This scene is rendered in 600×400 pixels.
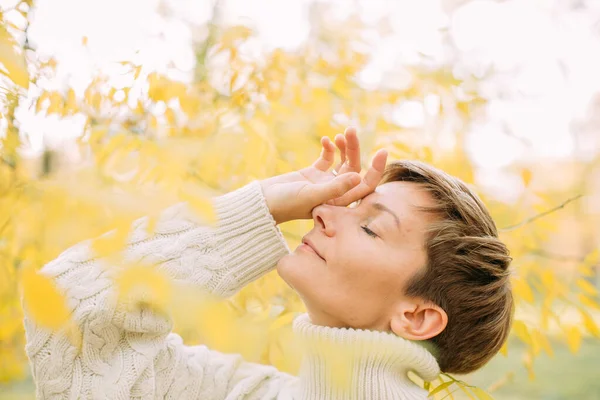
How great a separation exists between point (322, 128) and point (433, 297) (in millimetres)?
619

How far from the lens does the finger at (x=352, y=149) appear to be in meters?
1.46

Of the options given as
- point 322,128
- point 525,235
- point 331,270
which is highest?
point 322,128

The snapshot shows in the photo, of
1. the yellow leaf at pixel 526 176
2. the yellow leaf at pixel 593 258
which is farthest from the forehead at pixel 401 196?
the yellow leaf at pixel 593 258

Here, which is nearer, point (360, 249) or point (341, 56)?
point (360, 249)

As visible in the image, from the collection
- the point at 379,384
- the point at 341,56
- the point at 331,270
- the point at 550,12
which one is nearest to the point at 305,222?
the point at 331,270

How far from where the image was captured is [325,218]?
4.56 feet

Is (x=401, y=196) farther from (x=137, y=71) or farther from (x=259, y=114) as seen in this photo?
(x=137, y=71)

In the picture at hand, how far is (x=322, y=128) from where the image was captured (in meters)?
1.79

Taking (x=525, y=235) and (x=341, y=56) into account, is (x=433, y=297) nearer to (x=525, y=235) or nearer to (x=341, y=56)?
(x=525, y=235)

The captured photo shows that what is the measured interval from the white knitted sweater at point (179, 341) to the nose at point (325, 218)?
0.34ft

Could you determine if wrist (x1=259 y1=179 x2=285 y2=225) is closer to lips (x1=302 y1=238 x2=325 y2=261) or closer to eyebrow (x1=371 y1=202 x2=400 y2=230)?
lips (x1=302 y1=238 x2=325 y2=261)

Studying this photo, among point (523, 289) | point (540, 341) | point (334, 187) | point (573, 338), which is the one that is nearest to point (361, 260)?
point (334, 187)

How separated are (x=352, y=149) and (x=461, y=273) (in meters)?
0.38

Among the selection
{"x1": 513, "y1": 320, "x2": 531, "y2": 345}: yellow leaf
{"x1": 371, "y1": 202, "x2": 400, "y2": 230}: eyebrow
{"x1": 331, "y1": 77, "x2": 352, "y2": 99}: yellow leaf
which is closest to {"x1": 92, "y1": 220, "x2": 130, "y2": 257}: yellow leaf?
{"x1": 371, "y1": 202, "x2": 400, "y2": 230}: eyebrow
